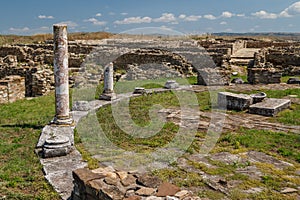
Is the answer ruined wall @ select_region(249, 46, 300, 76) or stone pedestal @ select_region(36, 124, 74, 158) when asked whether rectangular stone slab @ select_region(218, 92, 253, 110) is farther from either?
ruined wall @ select_region(249, 46, 300, 76)

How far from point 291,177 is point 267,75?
1159cm

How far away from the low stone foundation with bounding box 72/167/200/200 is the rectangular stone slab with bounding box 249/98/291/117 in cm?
703

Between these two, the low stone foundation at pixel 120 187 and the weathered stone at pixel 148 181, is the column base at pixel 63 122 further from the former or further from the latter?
the weathered stone at pixel 148 181

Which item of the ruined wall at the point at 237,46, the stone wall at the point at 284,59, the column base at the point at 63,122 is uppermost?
the ruined wall at the point at 237,46

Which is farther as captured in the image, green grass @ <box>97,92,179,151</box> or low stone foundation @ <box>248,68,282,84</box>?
low stone foundation @ <box>248,68,282,84</box>

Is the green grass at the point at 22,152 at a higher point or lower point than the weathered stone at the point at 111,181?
lower

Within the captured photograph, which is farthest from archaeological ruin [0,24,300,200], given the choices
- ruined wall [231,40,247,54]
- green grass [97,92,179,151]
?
ruined wall [231,40,247,54]

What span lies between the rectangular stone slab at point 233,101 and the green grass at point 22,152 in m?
6.00

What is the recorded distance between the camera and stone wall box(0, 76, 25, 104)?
13.8 meters

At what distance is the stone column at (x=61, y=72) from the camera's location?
902 cm

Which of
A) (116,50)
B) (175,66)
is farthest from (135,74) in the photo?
(116,50)

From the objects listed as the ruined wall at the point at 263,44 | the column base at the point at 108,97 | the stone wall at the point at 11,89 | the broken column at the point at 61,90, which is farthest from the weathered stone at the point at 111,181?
the ruined wall at the point at 263,44

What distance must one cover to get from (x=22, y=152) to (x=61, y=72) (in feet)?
8.66

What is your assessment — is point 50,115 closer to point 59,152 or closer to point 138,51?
point 59,152
